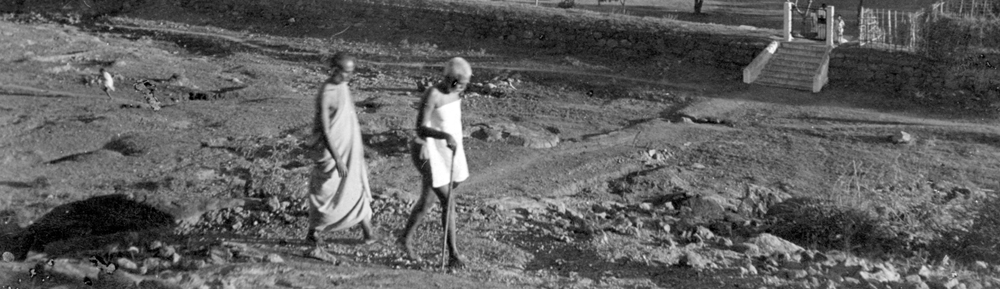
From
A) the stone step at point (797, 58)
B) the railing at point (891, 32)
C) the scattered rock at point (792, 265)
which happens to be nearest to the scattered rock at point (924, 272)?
the scattered rock at point (792, 265)

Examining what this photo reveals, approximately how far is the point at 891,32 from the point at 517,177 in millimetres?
8775

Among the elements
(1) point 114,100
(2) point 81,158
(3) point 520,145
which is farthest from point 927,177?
(1) point 114,100

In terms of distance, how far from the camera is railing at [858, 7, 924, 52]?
563 inches

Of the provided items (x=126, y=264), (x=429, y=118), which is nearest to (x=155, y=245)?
(x=126, y=264)

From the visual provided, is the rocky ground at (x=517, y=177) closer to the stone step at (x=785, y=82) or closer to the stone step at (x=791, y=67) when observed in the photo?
the stone step at (x=785, y=82)

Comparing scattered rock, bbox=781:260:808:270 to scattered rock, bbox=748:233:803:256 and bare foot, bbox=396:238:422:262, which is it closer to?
scattered rock, bbox=748:233:803:256

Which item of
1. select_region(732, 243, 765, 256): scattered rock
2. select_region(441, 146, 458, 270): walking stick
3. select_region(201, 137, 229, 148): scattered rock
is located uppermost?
select_region(441, 146, 458, 270): walking stick

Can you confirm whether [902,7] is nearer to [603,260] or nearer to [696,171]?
[696,171]

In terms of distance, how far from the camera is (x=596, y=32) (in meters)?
16.4

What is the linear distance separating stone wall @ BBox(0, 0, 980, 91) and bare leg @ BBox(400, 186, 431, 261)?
10.0 meters

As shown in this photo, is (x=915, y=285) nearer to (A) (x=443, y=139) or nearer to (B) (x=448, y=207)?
(B) (x=448, y=207)

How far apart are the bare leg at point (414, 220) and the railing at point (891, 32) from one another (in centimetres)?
1083

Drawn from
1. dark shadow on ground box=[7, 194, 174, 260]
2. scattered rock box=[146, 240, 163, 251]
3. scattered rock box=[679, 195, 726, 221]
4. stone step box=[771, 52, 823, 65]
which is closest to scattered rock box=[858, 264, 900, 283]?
scattered rock box=[679, 195, 726, 221]

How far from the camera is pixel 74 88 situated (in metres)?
13.0
